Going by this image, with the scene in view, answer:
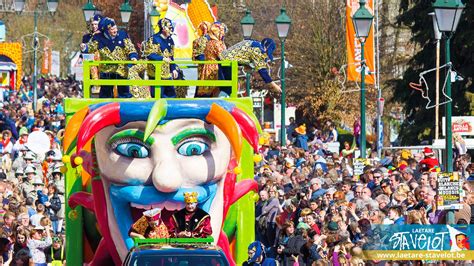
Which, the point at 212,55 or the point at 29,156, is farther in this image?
the point at 29,156

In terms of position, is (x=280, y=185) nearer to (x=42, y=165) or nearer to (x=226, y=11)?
(x=42, y=165)

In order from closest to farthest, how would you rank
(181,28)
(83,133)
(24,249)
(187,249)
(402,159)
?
(187,249) < (83,133) < (24,249) < (402,159) < (181,28)

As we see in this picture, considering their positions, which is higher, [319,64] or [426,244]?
[319,64]

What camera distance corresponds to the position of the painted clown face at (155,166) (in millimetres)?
17594

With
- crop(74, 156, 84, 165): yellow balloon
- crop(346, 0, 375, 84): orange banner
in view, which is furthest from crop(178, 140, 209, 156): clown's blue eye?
crop(346, 0, 375, 84): orange banner

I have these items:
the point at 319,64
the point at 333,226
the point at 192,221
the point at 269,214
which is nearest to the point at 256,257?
the point at 192,221

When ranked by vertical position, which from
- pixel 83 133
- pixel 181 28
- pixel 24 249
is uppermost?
pixel 181 28

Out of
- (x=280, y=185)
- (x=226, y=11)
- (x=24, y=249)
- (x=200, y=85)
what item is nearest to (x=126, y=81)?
(x=200, y=85)

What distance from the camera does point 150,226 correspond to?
56.9 feet

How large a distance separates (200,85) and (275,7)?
48.8m

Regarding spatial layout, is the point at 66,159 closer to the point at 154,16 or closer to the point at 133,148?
the point at 133,148

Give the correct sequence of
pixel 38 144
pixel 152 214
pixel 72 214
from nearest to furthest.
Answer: pixel 152 214
pixel 72 214
pixel 38 144

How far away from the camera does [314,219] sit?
76.3ft

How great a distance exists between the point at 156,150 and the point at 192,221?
85 centimetres
